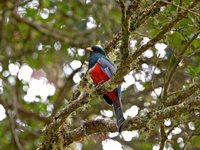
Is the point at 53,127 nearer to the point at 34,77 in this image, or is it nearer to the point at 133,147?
the point at 133,147

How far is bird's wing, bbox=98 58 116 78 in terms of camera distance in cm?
406

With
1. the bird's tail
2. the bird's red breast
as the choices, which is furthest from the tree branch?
the bird's red breast

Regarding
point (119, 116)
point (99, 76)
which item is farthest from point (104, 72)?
point (119, 116)

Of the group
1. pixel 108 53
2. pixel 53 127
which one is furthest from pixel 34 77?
pixel 53 127

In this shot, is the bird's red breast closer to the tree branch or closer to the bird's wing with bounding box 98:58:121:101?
the bird's wing with bounding box 98:58:121:101

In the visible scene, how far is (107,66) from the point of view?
13.6ft

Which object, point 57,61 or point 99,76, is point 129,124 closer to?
point 99,76

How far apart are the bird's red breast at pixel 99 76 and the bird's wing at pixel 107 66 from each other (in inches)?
1.3

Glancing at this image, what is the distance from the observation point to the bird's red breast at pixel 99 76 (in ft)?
13.2

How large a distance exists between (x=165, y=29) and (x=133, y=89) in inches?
124

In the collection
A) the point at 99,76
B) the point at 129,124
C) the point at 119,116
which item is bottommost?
the point at 129,124

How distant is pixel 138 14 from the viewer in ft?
9.95

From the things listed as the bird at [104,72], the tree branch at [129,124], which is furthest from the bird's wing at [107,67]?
the tree branch at [129,124]

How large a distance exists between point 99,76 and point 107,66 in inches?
4.4
